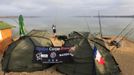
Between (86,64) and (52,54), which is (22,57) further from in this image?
(86,64)

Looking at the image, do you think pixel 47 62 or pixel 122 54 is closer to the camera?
pixel 47 62

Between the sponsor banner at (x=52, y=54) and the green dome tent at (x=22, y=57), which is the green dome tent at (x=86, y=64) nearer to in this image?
the sponsor banner at (x=52, y=54)

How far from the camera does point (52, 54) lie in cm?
1407

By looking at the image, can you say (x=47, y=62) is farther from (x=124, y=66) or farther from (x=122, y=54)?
(x=122, y=54)

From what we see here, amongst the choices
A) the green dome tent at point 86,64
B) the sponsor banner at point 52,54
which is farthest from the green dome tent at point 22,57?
the green dome tent at point 86,64

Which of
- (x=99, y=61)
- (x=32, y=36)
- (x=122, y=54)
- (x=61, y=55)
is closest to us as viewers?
(x=99, y=61)

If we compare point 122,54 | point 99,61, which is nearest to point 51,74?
point 99,61

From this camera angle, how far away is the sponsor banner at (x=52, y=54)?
1400cm

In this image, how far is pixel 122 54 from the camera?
→ 19.7 meters

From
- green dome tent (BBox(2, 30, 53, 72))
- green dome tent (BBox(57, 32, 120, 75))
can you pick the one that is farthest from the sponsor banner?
green dome tent (BBox(2, 30, 53, 72))

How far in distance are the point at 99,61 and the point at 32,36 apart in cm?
493

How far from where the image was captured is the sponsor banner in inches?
551

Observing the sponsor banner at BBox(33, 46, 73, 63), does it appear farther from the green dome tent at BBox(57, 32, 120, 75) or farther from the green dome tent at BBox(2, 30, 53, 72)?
the green dome tent at BBox(2, 30, 53, 72)

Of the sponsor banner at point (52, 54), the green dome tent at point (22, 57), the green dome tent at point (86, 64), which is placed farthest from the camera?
the green dome tent at point (22, 57)
